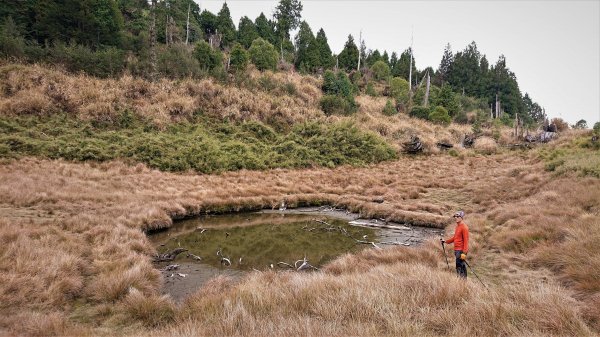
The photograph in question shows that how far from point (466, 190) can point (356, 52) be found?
136ft

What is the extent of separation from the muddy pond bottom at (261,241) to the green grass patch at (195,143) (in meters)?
7.06

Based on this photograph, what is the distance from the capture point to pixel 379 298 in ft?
19.0

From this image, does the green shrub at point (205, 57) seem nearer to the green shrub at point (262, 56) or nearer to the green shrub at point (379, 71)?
the green shrub at point (262, 56)

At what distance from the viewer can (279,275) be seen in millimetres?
8219

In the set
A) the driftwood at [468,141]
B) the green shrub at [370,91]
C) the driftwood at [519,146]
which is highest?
the green shrub at [370,91]

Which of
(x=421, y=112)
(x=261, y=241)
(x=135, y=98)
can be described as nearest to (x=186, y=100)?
(x=135, y=98)

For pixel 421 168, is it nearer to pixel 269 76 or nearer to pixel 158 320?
pixel 269 76

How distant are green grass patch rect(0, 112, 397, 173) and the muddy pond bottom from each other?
278 inches

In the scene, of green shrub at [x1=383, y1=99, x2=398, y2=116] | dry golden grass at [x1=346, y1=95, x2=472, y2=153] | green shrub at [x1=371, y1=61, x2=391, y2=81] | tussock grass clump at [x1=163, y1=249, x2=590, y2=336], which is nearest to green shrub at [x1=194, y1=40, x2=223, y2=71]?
dry golden grass at [x1=346, y1=95, x2=472, y2=153]

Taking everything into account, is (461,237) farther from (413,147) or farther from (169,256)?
(413,147)

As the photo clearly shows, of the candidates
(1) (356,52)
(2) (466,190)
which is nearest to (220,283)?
(2) (466,190)

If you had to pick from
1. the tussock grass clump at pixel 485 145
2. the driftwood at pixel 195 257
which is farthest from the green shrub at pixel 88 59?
the tussock grass clump at pixel 485 145

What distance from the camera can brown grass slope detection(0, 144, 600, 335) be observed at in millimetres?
5164

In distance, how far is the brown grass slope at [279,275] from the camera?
5.16 metres
